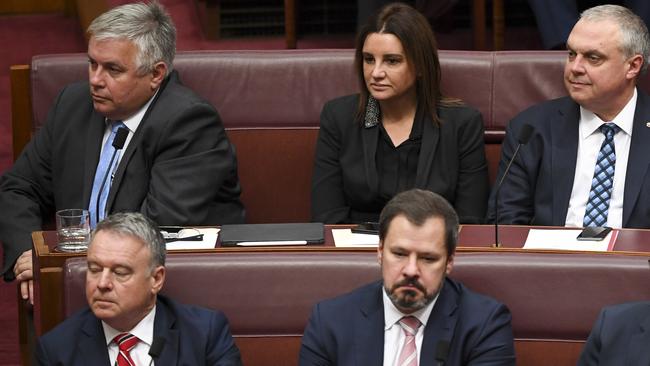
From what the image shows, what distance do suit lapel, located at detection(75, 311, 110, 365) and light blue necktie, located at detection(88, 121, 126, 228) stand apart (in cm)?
34

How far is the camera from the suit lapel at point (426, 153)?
1602 mm

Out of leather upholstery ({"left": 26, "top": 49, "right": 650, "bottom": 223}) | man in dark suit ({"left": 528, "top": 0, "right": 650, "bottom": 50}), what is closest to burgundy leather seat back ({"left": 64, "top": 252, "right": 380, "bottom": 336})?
leather upholstery ({"left": 26, "top": 49, "right": 650, "bottom": 223})

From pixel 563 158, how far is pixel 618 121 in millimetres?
82

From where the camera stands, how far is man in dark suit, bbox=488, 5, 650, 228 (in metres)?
1.55

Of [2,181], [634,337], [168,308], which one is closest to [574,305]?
[634,337]

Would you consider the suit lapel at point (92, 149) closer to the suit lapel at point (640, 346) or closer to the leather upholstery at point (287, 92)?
the leather upholstery at point (287, 92)

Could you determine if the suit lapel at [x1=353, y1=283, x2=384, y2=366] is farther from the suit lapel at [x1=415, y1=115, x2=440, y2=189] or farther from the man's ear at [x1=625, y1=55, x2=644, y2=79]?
the man's ear at [x1=625, y1=55, x2=644, y2=79]

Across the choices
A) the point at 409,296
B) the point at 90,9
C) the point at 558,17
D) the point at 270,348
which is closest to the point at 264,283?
the point at 270,348

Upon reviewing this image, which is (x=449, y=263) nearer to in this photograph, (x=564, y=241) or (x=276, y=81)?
(x=564, y=241)

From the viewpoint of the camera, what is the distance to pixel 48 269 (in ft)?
4.18

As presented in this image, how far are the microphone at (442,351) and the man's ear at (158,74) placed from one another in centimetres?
57

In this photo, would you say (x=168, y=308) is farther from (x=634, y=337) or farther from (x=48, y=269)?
(x=634, y=337)

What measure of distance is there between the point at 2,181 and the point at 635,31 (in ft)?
2.61

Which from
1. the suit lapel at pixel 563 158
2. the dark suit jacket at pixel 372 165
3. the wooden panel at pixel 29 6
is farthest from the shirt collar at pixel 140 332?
the wooden panel at pixel 29 6
